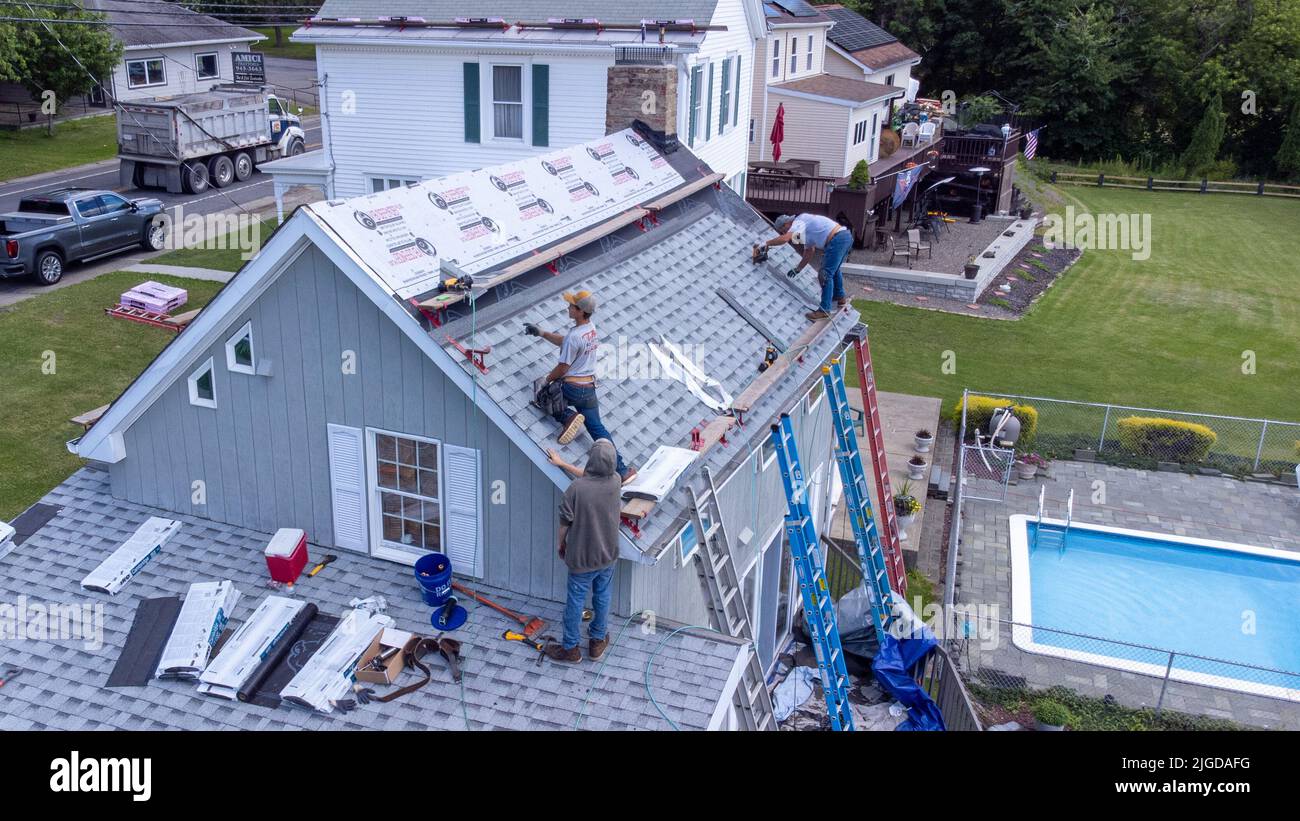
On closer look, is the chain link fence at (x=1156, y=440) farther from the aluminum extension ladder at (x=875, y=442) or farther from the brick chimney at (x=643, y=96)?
the brick chimney at (x=643, y=96)

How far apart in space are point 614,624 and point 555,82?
18299 mm

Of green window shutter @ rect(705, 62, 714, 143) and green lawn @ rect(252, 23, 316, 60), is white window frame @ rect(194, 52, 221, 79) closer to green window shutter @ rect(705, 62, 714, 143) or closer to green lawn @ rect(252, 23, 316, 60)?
green lawn @ rect(252, 23, 316, 60)

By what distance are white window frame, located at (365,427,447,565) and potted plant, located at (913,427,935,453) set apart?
1314 centimetres

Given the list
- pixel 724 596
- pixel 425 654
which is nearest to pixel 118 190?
pixel 425 654

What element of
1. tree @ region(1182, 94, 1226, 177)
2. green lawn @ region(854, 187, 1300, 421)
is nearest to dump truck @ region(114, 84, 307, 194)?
green lawn @ region(854, 187, 1300, 421)

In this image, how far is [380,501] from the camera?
10461 mm

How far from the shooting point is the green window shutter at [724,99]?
25875 mm

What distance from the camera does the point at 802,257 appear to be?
16.1 meters

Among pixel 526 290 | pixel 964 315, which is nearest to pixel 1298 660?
pixel 526 290

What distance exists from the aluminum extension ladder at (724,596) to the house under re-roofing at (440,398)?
19 cm

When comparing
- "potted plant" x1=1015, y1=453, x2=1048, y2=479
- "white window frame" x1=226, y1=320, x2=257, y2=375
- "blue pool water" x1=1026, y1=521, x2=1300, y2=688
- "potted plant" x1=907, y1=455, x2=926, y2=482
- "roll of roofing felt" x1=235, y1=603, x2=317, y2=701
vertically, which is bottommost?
A: "blue pool water" x1=1026, y1=521, x2=1300, y2=688

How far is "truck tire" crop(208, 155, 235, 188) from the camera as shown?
122 feet

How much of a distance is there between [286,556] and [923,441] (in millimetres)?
→ 14452
